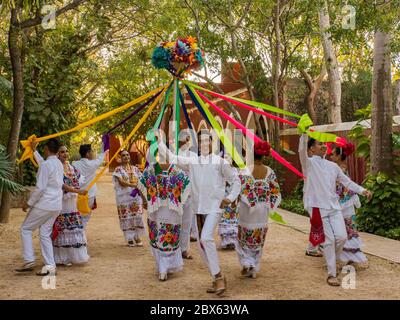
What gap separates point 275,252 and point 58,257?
3163mm

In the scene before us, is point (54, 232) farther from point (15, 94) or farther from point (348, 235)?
point (15, 94)

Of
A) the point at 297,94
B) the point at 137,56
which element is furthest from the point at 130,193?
the point at 297,94

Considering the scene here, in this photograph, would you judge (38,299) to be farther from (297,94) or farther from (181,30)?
(297,94)

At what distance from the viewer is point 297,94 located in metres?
21.7

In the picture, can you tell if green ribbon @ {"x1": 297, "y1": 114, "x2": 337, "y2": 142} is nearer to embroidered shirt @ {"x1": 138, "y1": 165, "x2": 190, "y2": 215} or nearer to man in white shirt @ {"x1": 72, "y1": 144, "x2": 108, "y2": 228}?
embroidered shirt @ {"x1": 138, "y1": 165, "x2": 190, "y2": 215}

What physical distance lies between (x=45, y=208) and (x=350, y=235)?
12.5 feet

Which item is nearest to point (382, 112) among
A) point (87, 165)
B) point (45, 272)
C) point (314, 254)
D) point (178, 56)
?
point (314, 254)

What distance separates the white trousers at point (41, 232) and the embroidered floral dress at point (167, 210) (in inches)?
49.0

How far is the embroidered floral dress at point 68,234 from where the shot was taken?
6969mm

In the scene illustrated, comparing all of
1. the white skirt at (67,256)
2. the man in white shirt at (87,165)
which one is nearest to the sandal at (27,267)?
the white skirt at (67,256)

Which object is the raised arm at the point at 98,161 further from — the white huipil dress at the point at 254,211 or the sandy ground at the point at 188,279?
the white huipil dress at the point at 254,211

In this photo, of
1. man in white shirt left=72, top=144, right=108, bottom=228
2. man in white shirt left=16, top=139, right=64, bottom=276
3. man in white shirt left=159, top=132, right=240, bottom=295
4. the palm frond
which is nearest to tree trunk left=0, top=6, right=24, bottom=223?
the palm frond

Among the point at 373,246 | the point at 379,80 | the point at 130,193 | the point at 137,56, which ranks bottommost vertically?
the point at 373,246

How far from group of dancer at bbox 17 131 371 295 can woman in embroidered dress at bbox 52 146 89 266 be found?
0.5 inches
